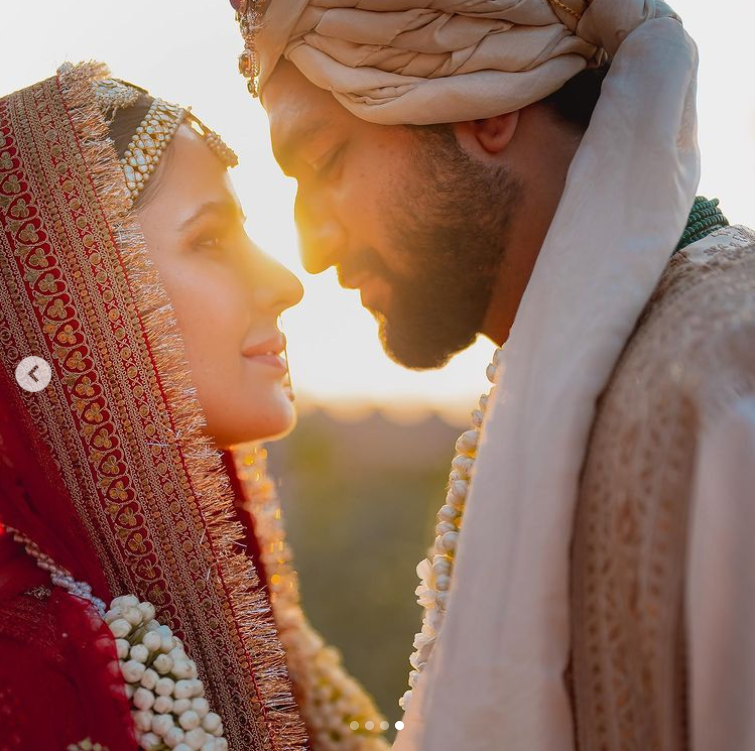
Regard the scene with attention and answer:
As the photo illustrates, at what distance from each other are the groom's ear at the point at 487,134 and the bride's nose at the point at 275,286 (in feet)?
1.83

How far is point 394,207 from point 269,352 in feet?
1.68

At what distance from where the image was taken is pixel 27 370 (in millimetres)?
1866

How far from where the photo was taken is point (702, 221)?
1896 millimetres

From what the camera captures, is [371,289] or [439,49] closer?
[439,49]

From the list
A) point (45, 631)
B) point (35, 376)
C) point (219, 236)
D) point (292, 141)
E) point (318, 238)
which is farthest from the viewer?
point (318, 238)

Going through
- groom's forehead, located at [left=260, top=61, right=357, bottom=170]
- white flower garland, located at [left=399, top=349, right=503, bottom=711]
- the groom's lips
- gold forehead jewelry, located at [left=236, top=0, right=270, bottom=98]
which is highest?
gold forehead jewelry, located at [left=236, top=0, right=270, bottom=98]

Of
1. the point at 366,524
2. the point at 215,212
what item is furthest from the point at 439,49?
the point at 366,524

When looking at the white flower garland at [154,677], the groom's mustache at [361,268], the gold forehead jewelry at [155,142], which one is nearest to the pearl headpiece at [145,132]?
the gold forehead jewelry at [155,142]

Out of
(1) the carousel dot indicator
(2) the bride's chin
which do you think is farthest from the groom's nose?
(1) the carousel dot indicator

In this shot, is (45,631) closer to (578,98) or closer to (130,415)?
(130,415)

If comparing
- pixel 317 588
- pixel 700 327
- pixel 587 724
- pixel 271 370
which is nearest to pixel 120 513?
pixel 271 370

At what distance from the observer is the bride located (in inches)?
69.9

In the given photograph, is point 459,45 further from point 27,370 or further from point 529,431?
point 27,370

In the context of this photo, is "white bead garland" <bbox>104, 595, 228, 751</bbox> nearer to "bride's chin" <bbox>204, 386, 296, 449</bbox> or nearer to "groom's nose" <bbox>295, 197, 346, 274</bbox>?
"bride's chin" <bbox>204, 386, 296, 449</bbox>
